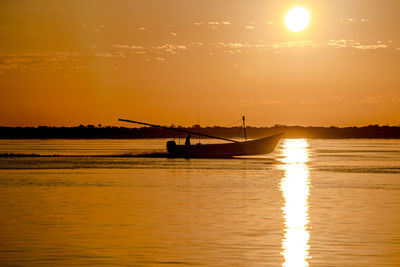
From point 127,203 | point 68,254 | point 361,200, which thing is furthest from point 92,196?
point 68,254

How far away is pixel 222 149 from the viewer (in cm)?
7669

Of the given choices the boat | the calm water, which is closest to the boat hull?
the boat

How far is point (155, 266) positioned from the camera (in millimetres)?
16531

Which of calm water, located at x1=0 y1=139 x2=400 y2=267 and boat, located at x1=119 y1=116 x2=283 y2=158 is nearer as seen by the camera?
calm water, located at x1=0 y1=139 x2=400 y2=267

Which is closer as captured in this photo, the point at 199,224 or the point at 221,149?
the point at 199,224

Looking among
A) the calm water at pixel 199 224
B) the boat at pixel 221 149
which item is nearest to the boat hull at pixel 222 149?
the boat at pixel 221 149

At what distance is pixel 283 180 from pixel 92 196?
1581cm

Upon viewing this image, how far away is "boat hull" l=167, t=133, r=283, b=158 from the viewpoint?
7586 centimetres

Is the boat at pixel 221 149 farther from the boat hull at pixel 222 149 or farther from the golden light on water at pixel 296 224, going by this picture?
the golden light on water at pixel 296 224

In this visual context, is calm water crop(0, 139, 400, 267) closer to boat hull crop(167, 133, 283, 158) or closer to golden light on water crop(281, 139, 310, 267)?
golden light on water crop(281, 139, 310, 267)

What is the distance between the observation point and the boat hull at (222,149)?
2987 inches

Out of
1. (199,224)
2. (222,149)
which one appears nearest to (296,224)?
(199,224)

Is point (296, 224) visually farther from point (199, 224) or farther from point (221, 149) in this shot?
point (221, 149)

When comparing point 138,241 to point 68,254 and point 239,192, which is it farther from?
point 239,192
